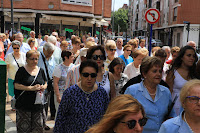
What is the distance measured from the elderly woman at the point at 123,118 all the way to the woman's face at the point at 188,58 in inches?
117

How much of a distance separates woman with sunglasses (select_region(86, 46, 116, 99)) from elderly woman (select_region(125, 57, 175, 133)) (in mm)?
818

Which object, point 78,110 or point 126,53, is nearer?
point 78,110

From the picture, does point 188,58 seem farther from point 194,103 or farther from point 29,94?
point 29,94

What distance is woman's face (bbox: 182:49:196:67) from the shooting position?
492 centimetres

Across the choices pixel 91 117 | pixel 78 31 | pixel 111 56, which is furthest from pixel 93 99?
pixel 78 31

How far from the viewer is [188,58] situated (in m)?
4.94

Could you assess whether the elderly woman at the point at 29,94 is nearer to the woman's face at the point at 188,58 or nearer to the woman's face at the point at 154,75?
the woman's face at the point at 154,75

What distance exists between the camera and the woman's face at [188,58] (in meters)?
4.92

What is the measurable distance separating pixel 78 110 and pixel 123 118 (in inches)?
61.1

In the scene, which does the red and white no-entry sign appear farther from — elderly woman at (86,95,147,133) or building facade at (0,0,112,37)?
building facade at (0,0,112,37)

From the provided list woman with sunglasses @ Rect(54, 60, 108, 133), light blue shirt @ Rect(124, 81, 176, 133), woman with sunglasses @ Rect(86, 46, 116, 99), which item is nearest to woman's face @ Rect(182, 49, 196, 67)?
woman with sunglasses @ Rect(86, 46, 116, 99)

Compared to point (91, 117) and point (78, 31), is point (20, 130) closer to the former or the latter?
point (91, 117)

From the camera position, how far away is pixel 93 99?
3.66 meters

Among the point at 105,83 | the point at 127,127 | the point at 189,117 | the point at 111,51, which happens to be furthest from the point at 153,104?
the point at 111,51
